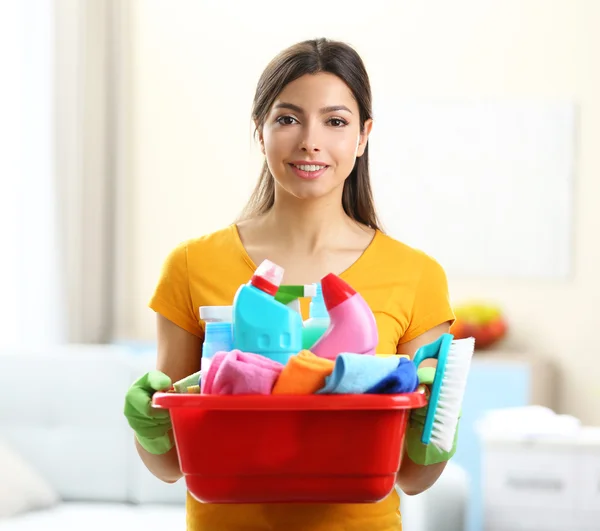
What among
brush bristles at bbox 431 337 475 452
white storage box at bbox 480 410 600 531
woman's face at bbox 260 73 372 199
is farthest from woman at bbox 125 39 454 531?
white storage box at bbox 480 410 600 531

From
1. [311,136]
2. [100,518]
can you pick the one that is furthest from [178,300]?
[100,518]

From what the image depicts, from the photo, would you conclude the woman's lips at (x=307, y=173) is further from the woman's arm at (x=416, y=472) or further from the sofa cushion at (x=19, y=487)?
the sofa cushion at (x=19, y=487)

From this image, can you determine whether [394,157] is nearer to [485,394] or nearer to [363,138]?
[485,394]

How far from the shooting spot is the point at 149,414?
99 centimetres

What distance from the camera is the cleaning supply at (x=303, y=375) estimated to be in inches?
33.3

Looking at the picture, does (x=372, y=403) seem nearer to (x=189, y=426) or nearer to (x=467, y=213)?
(x=189, y=426)

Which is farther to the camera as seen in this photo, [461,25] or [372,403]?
[461,25]

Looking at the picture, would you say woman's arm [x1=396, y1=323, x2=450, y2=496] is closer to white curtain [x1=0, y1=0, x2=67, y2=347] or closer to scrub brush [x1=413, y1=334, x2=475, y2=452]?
scrub brush [x1=413, y1=334, x2=475, y2=452]

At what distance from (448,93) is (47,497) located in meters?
2.24

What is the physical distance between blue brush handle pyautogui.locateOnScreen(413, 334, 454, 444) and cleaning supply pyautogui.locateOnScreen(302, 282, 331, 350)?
98 millimetres

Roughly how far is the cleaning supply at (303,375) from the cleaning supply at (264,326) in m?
0.04

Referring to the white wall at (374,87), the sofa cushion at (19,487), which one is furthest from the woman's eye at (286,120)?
the white wall at (374,87)

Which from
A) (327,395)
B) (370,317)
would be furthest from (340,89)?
(327,395)

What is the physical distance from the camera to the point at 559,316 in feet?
12.5
